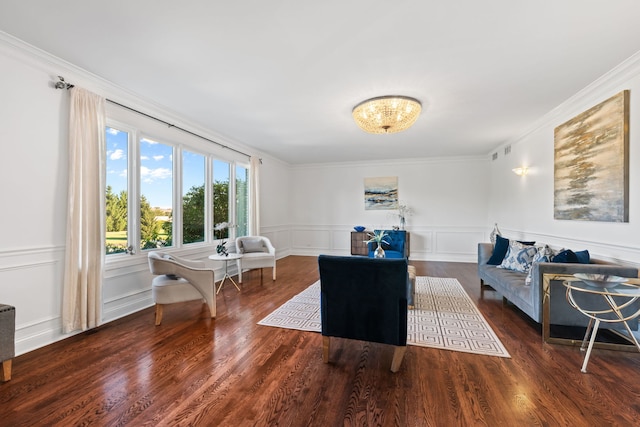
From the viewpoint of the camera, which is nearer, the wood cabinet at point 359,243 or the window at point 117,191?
the window at point 117,191

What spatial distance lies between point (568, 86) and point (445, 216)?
4.43m

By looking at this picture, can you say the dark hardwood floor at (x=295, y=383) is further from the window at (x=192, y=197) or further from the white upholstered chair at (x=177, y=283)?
the window at (x=192, y=197)

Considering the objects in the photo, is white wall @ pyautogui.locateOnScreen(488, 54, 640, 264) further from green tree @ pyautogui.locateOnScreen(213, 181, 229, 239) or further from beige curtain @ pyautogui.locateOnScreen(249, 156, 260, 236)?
green tree @ pyautogui.locateOnScreen(213, 181, 229, 239)

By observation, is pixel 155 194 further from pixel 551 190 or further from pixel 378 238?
pixel 551 190

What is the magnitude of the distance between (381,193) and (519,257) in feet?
13.9

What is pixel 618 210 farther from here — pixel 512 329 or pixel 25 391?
pixel 25 391

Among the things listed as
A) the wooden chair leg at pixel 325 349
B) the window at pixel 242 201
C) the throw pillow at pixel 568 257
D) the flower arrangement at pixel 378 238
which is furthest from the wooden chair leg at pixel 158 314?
the throw pillow at pixel 568 257

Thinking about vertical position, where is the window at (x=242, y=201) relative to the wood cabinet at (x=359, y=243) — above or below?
above

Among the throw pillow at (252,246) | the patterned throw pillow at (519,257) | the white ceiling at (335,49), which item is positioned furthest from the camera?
the throw pillow at (252,246)

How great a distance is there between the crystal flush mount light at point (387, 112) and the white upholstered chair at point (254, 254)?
2.84 m

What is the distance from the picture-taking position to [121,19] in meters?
2.11

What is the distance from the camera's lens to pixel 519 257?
384 cm

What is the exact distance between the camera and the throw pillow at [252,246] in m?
5.39

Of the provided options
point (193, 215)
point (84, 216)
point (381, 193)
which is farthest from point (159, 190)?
point (381, 193)
